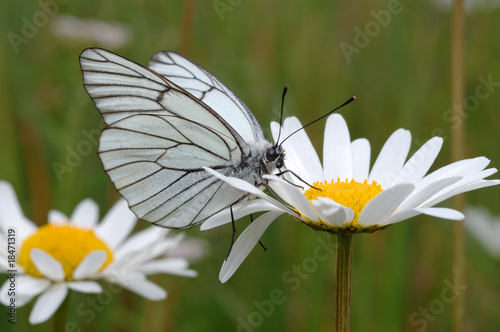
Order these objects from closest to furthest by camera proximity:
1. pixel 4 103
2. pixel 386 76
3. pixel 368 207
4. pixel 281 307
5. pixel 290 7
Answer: pixel 368 207 < pixel 281 307 < pixel 4 103 < pixel 386 76 < pixel 290 7

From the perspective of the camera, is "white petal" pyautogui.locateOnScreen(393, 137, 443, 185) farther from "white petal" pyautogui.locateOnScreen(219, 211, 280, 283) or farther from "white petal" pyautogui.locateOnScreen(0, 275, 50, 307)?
"white petal" pyautogui.locateOnScreen(0, 275, 50, 307)

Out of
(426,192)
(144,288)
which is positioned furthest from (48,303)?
(426,192)

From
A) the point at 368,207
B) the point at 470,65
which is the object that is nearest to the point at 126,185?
the point at 368,207

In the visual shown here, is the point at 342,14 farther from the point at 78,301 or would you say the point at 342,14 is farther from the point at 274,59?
the point at 78,301

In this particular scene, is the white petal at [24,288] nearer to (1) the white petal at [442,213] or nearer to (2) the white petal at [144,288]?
(2) the white petal at [144,288]

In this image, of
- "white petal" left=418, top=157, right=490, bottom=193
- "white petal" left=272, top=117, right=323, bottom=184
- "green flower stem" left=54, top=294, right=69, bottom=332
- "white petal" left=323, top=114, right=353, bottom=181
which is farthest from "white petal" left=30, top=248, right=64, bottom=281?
"white petal" left=418, top=157, right=490, bottom=193
